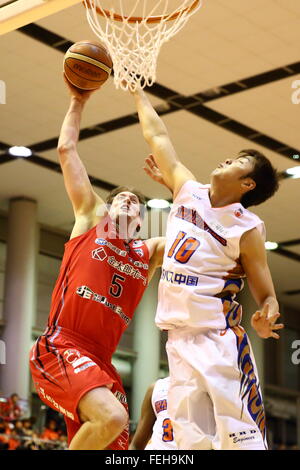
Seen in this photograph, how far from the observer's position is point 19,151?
13.6m

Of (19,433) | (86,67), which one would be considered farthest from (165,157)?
(19,433)

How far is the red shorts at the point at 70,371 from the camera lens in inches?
189

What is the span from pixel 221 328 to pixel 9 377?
34.8 ft

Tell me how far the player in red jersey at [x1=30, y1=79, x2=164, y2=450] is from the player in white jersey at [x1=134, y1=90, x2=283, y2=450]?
59 cm

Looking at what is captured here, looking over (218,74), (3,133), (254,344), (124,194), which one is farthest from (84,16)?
(254,344)

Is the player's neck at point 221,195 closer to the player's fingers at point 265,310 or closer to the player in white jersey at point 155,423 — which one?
the player's fingers at point 265,310

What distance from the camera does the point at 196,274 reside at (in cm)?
439

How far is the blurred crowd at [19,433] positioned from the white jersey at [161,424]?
6.51m

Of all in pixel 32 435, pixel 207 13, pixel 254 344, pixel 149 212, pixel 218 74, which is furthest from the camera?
pixel 254 344

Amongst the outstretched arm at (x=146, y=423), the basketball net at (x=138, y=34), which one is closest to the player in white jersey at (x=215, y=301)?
the outstretched arm at (x=146, y=423)

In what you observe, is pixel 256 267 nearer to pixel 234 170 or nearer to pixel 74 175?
pixel 234 170

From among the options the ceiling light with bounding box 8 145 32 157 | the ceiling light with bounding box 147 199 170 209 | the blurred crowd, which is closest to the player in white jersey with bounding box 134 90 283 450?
the blurred crowd

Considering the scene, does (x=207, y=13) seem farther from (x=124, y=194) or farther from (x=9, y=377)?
(x=9, y=377)

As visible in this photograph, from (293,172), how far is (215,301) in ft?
32.0
